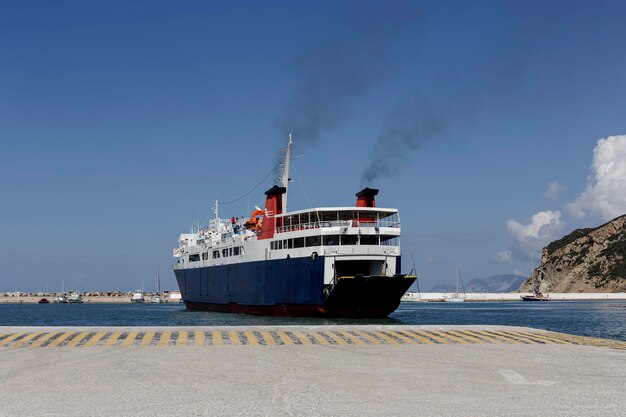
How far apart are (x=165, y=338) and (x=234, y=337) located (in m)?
2.39

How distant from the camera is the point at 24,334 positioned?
26906 mm

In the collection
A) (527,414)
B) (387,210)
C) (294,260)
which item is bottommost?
(527,414)

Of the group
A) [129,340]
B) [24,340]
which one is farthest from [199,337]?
[24,340]

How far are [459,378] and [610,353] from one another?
715 centimetres

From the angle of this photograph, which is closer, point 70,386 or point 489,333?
point 70,386

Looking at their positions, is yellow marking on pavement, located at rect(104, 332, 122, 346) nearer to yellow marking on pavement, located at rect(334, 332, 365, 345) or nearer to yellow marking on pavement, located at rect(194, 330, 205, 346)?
yellow marking on pavement, located at rect(194, 330, 205, 346)

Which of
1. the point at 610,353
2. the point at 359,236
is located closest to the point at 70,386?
the point at 610,353

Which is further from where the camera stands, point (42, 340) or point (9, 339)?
point (9, 339)

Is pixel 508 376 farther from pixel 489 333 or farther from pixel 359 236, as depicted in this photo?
pixel 359 236

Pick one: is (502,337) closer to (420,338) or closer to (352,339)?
(420,338)

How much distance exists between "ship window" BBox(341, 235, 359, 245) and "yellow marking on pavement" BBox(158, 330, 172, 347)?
33.6 m

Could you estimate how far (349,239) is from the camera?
60.5 metres

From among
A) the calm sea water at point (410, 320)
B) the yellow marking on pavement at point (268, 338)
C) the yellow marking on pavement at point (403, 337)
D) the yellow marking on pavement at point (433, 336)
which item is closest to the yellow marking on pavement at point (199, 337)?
the yellow marking on pavement at point (268, 338)

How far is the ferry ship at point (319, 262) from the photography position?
2318 inches
